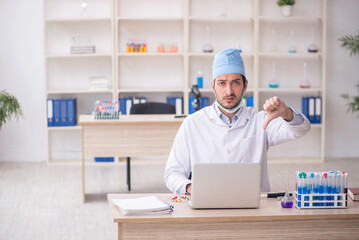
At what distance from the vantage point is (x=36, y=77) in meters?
6.47

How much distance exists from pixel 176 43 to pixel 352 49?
215 centimetres

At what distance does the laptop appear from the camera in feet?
6.95

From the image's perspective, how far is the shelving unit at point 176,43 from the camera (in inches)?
251

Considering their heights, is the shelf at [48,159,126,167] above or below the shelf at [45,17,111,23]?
below

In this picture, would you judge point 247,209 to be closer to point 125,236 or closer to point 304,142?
point 125,236

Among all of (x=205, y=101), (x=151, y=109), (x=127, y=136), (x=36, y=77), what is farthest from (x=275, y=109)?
(x=36, y=77)

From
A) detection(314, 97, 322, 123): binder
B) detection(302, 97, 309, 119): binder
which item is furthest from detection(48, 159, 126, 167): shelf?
detection(314, 97, 322, 123): binder

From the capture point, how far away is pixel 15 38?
639 cm

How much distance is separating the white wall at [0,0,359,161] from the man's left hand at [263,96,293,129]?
4573 mm

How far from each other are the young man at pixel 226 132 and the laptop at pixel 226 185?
0.41m

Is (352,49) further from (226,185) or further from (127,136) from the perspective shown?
(226,185)

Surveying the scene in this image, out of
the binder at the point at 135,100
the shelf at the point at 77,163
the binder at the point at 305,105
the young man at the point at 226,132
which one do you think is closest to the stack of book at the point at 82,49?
the binder at the point at 135,100

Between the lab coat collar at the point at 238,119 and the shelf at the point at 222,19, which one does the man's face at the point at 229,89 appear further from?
the shelf at the point at 222,19

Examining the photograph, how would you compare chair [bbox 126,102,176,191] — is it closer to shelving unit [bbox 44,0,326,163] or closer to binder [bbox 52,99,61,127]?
shelving unit [bbox 44,0,326,163]
